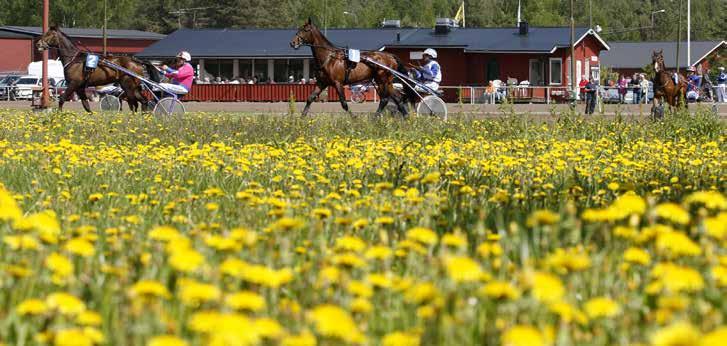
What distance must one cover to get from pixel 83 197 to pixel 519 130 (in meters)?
8.15

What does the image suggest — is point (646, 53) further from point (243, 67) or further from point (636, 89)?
point (636, 89)

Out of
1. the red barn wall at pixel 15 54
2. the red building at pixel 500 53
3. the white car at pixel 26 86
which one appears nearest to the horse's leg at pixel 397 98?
the red building at pixel 500 53

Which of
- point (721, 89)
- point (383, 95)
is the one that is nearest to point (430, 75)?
point (383, 95)

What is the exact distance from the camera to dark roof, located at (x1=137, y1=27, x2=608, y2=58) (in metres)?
62.9

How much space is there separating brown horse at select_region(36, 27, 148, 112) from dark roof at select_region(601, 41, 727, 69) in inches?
2789

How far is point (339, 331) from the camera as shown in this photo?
279 centimetres

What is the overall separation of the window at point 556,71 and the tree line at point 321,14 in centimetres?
3132

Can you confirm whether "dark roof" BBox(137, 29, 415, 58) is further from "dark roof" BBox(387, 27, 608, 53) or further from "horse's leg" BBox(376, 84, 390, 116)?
"horse's leg" BBox(376, 84, 390, 116)

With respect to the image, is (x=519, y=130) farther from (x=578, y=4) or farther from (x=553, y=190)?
(x=578, y=4)

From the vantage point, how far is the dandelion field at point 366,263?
3172 millimetres

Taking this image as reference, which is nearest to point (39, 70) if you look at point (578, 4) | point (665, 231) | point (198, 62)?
point (198, 62)

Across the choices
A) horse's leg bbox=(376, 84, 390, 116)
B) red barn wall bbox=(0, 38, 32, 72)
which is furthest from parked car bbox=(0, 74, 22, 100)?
horse's leg bbox=(376, 84, 390, 116)

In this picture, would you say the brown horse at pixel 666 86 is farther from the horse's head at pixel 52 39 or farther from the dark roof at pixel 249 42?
the dark roof at pixel 249 42

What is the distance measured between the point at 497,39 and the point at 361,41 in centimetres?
699
